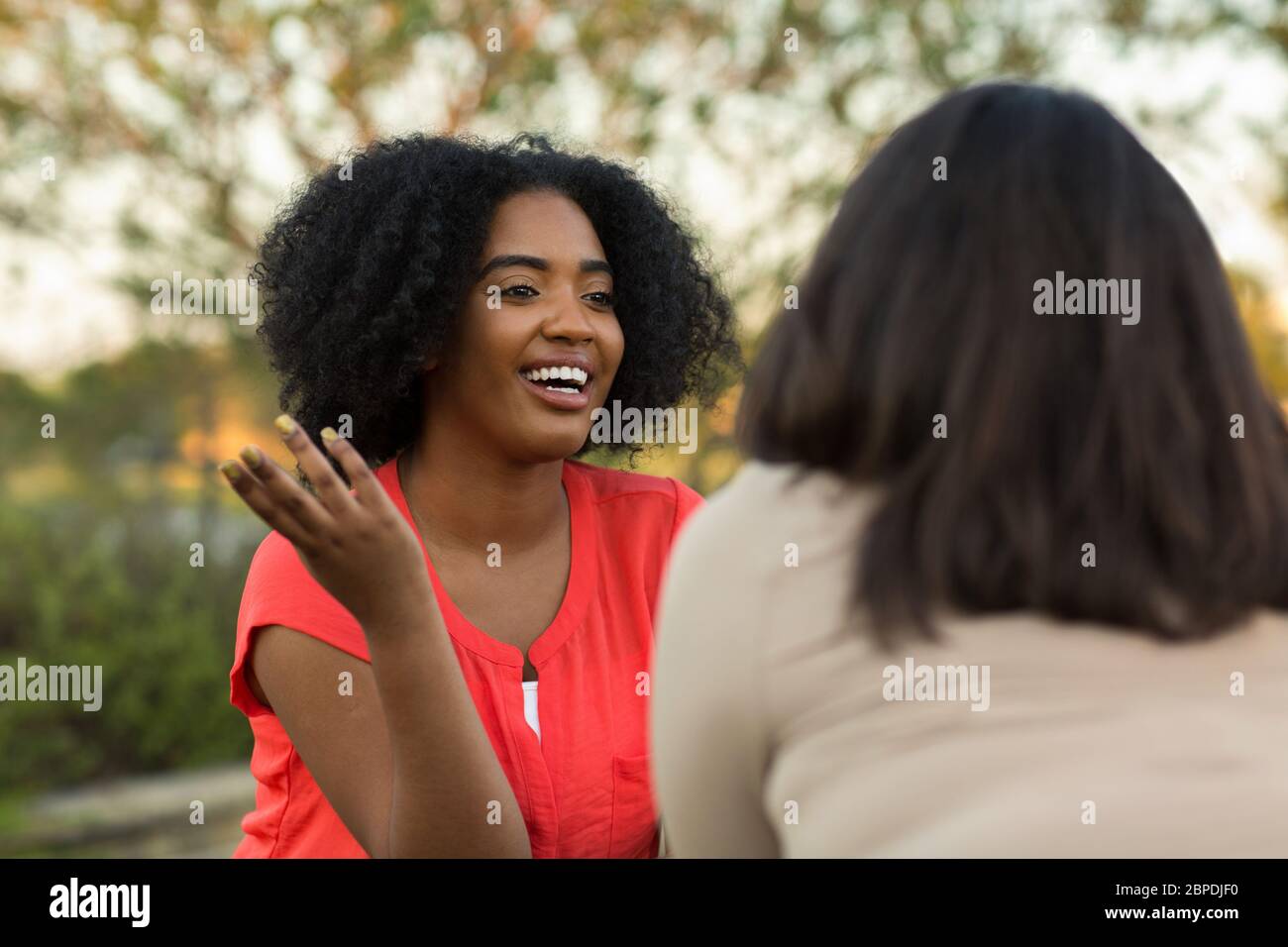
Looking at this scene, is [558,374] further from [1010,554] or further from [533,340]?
[1010,554]

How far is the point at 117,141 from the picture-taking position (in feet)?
24.4

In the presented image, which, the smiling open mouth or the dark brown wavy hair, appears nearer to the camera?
the dark brown wavy hair

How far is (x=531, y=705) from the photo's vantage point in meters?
2.68

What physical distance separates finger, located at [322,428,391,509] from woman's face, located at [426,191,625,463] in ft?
3.37

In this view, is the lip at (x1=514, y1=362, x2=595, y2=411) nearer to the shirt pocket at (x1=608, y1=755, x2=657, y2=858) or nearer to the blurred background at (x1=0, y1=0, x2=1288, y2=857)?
the shirt pocket at (x1=608, y1=755, x2=657, y2=858)

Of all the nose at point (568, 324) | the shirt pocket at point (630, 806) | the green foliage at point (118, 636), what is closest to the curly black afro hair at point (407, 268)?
the nose at point (568, 324)

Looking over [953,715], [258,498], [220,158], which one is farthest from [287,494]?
[220,158]

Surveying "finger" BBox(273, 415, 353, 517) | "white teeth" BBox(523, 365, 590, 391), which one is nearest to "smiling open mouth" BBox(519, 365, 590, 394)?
"white teeth" BBox(523, 365, 590, 391)

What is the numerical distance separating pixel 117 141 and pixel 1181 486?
287 inches

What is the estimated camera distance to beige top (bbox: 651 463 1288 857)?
125cm
